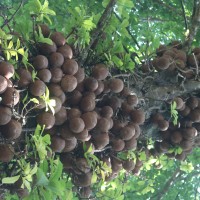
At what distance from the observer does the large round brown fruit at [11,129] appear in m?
1.51

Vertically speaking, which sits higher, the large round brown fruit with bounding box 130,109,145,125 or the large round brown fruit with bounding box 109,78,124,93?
the large round brown fruit with bounding box 109,78,124,93

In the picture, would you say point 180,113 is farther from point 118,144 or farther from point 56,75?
point 56,75

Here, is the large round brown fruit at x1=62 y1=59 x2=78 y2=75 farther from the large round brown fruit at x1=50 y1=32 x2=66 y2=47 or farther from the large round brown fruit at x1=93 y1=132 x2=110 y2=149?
the large round brown fruit at x1=93 y1=132 x2=110 y2=149

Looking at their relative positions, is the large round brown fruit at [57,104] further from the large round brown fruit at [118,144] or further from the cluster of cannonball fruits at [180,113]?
the cluster of cannonball fruits at [180,113]

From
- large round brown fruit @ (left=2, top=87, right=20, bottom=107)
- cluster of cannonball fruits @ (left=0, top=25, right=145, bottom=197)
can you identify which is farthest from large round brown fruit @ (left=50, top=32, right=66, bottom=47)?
Result: large round brown fruit @ (left=2, top=87, right=20, bottom=107)

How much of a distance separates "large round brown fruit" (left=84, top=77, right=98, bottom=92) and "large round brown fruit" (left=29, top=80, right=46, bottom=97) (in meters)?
0.29

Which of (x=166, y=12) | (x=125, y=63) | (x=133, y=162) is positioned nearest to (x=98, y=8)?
(x=166, y=12)

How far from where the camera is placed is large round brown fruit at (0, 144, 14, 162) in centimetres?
154

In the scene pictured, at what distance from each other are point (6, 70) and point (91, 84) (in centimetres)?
46

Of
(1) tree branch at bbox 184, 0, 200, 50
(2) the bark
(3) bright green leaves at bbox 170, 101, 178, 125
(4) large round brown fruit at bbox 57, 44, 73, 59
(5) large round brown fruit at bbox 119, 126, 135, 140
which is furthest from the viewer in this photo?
(2) the bark

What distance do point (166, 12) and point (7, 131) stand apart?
2.46 metres

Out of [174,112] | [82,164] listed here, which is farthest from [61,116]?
[174,112]

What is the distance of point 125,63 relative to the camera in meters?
2.12

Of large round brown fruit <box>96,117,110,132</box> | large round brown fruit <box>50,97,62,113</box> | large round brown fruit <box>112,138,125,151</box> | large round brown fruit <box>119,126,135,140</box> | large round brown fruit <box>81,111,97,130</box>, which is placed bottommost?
large round brown fruit <box>112,138,125,151</box>
